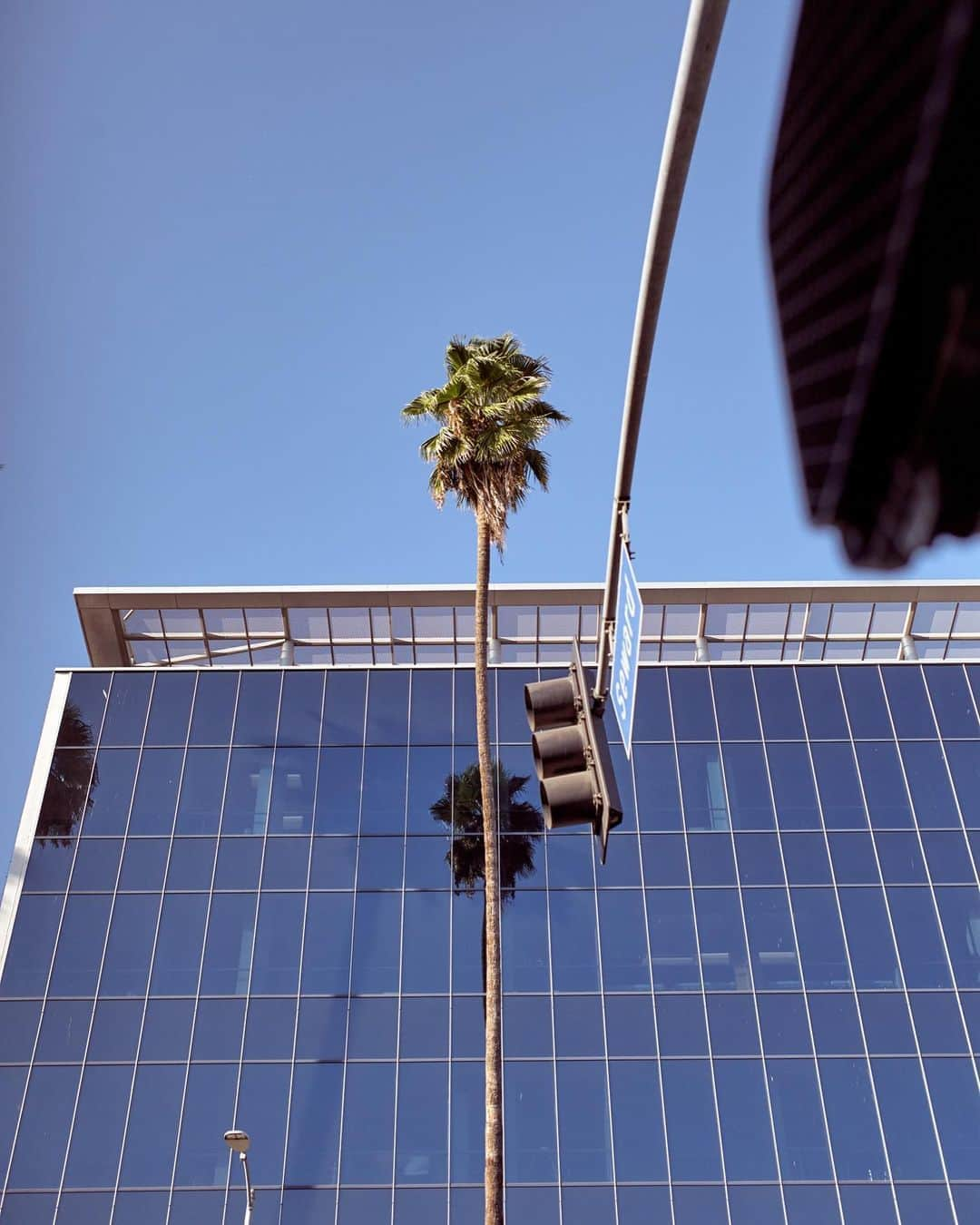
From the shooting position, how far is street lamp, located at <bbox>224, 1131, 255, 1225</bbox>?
21.4m

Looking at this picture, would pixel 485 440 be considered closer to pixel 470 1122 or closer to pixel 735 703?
pixel 735 703

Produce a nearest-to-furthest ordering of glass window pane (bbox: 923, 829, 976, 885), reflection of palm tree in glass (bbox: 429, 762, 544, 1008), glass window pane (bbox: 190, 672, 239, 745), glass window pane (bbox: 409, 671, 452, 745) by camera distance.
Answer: glass window pane (bbox: 923, 829, 976, 885) < reflection of palm tree in glass (bbox: 429, 762, 544, 1008) < glass window pane (bbox: 409, 671, 452, 745) < glass window pane (bbox: 190, 672, 239, 745)

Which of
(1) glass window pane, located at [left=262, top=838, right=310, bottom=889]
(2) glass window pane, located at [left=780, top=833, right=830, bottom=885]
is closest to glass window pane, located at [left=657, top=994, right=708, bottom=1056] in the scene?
(2) glass window pane, located at [left=780, top=833, right=830, bottom=885]

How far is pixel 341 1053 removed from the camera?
2545 cm

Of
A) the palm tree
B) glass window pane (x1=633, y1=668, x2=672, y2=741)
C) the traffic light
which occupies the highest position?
the palm tree

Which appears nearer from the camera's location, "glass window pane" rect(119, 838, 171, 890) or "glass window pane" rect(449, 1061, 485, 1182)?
"glass window pane" rect(449, 1061, 485, 1182)

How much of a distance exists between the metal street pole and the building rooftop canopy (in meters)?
26.8

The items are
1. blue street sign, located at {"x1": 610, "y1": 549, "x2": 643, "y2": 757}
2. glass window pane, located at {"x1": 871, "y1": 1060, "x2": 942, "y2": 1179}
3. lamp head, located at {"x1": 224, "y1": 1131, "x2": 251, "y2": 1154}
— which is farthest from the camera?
glass window pane, located at {"x1": 871, "y1": 1060, "x2": 942, "y2": 1179}

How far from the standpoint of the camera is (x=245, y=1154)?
23.9m

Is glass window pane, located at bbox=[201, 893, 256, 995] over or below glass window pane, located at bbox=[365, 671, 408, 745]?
below

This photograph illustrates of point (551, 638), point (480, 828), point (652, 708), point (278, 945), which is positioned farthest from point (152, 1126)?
point (551, 638)

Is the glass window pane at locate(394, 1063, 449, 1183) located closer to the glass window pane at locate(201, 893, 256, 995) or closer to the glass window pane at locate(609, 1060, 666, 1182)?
the glass window pane at locate(609, 1060, 666, 1182)

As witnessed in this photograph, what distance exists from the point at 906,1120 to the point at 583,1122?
270 inches

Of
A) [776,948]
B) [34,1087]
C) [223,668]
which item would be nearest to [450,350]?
[223,668]
